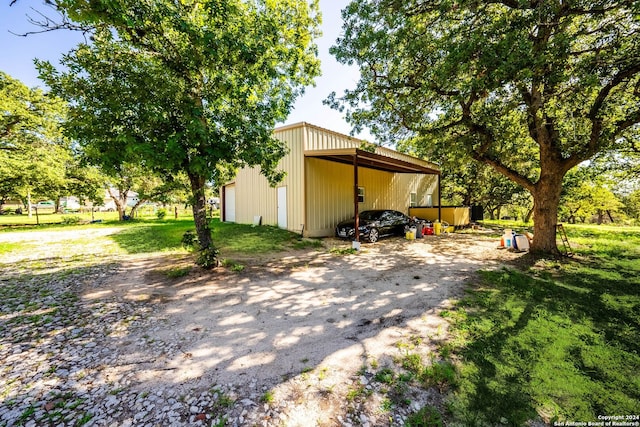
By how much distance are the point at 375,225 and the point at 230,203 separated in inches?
418

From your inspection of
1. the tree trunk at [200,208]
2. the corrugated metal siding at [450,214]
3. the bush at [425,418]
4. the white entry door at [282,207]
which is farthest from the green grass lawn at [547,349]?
the corrugated metal siding at [450,214]

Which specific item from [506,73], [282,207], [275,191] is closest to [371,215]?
[282,207]

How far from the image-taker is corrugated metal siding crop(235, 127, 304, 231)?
1105 cm

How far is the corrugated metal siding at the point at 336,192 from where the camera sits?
11.1 m

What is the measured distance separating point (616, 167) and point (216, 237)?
22.0 metres

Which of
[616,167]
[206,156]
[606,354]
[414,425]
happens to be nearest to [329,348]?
[414,425]

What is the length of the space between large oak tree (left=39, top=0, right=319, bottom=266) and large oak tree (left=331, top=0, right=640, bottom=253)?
10.2 ft

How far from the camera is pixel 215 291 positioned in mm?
5027

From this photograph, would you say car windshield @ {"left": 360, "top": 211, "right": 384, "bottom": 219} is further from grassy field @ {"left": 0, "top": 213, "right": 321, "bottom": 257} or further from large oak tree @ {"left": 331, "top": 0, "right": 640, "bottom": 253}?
large oak tree @ {"left": 331, "top": 0, "right": 640, "bottom": 253}

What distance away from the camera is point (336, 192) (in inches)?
480

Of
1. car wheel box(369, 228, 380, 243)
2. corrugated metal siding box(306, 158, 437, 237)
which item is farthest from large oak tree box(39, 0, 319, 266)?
car wheel box(369, 228, 380, 243)

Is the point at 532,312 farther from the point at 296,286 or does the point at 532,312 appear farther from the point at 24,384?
the point at 24,384

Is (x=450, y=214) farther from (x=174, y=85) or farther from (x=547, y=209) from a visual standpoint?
(x=174, y=85)

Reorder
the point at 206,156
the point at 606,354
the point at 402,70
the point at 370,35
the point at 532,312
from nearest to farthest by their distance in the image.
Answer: the point at 606,354 → the point at 532,312 → the point at 206,156 → the point at 370,35 → the point at 402,70
